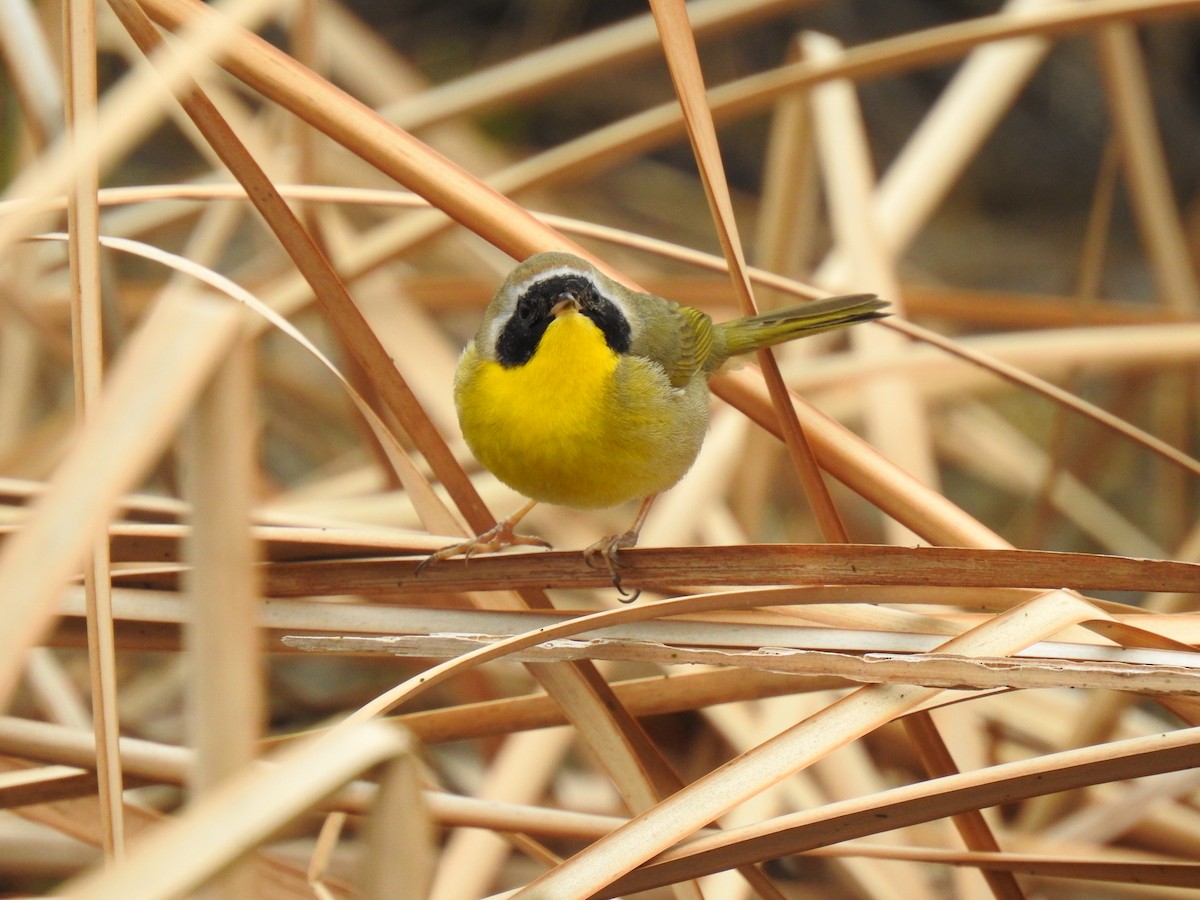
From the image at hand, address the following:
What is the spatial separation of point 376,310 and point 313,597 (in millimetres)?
2144

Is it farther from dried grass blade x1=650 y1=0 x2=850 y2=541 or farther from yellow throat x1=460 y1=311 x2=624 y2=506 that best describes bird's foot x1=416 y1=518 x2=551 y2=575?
dried grass blade x1=650 y1=0 x2=850 y2=541

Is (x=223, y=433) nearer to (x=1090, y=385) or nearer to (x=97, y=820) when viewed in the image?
(x=97, y=820)

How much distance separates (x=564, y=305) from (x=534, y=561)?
74cm

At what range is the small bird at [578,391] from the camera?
2461mm

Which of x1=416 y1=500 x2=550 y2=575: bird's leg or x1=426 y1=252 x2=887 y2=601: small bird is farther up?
x1=426 y1=252 x2=887 y2=601: small bird

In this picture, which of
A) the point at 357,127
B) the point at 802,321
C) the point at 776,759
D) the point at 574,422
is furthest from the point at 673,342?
the point at 776,759

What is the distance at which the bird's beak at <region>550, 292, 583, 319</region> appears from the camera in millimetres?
2455

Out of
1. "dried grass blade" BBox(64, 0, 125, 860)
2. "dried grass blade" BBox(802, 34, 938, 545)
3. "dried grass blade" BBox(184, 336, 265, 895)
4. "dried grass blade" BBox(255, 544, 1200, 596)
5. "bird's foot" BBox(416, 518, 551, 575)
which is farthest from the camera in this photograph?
"dried grass blade" BBox(802, 34, 938, 545)

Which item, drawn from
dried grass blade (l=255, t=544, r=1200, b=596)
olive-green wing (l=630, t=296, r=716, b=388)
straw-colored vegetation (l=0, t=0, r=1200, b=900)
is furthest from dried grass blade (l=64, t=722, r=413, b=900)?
olive-green wing (l=630, t=296, r=716, b=388)

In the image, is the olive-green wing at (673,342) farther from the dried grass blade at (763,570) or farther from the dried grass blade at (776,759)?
the dried grass blade at (776,759)

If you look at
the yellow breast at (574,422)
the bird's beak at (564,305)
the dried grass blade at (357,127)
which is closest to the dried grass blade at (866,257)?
the yellow breast at (574,422)

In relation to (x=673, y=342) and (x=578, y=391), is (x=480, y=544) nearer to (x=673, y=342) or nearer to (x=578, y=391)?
(x=578, y=391)

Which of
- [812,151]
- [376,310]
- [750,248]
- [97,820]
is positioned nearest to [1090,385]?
[750,248]

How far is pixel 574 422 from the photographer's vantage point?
2.48 meters
